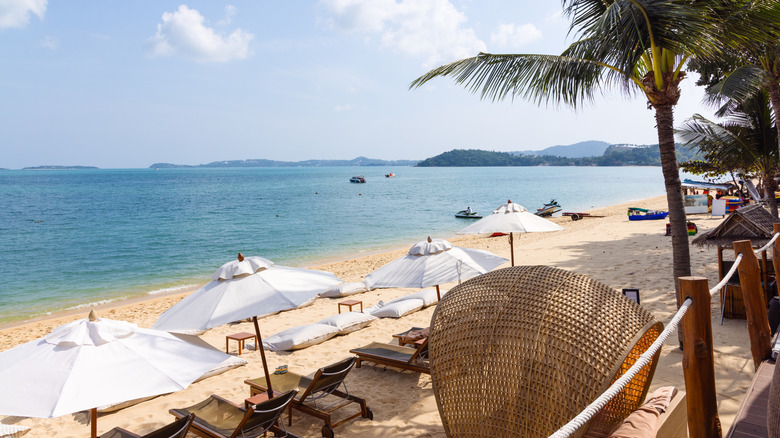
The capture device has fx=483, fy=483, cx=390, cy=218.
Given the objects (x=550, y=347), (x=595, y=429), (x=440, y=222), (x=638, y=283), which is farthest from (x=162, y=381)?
(x=440, y=222)

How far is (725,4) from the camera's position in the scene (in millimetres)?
6059

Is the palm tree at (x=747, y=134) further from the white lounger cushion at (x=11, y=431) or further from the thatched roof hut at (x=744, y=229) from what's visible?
the white lounger cushion at (x=11, y=431)

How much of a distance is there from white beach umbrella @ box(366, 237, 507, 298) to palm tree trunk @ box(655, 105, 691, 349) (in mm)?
2350

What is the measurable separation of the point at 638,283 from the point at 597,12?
6.15m

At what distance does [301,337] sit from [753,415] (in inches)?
251

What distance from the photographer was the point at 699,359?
8.22ft

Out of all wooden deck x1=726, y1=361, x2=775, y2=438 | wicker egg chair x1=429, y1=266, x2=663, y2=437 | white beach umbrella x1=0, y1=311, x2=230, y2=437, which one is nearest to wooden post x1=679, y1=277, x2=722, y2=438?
wicker egg chair x1=429, y1=266, x2=663, y2=437

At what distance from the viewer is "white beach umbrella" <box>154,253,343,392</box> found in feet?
14.8

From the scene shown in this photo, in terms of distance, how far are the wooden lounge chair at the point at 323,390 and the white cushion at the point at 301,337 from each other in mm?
1805

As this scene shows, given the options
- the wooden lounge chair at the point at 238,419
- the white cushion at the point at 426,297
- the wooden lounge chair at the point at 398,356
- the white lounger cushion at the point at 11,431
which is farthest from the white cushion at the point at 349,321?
the white lounger cushion at the point at 11,431

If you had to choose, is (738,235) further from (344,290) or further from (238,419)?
(344,290)

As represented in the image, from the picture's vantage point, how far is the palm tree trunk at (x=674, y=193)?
6496 mm

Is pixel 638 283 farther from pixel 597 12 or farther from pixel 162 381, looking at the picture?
pixel 162 381

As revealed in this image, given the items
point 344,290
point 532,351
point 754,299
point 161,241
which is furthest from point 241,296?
point 161,241
